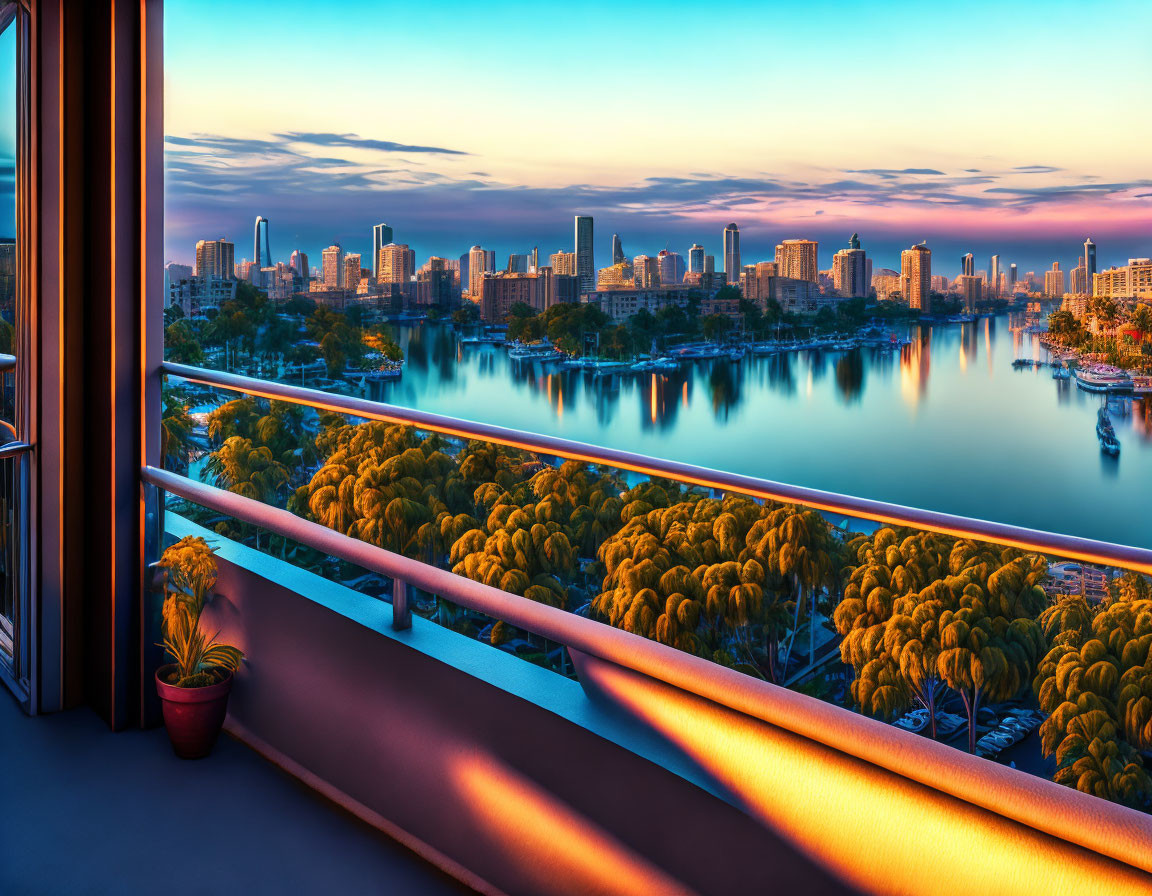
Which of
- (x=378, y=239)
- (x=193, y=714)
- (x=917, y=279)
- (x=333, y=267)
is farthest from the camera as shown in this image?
(x=378, y=239)

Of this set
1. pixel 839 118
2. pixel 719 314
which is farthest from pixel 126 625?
pixel 839 118

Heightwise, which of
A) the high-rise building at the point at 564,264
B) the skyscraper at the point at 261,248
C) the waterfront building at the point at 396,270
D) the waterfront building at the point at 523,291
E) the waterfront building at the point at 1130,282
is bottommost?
the waterfront building at the point at 1130,282

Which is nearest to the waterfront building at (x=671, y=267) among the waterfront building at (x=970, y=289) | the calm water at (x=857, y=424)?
the waterfront building at (x=970, y=289)

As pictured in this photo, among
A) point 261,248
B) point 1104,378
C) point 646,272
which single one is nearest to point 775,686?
point 646,272

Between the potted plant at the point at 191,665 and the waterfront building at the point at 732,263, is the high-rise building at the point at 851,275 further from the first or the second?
the potted plant at the point at 191,665

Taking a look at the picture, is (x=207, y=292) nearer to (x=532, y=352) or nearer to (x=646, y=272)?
(x=532, y=352)

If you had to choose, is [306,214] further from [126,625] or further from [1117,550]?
[1117,550]
